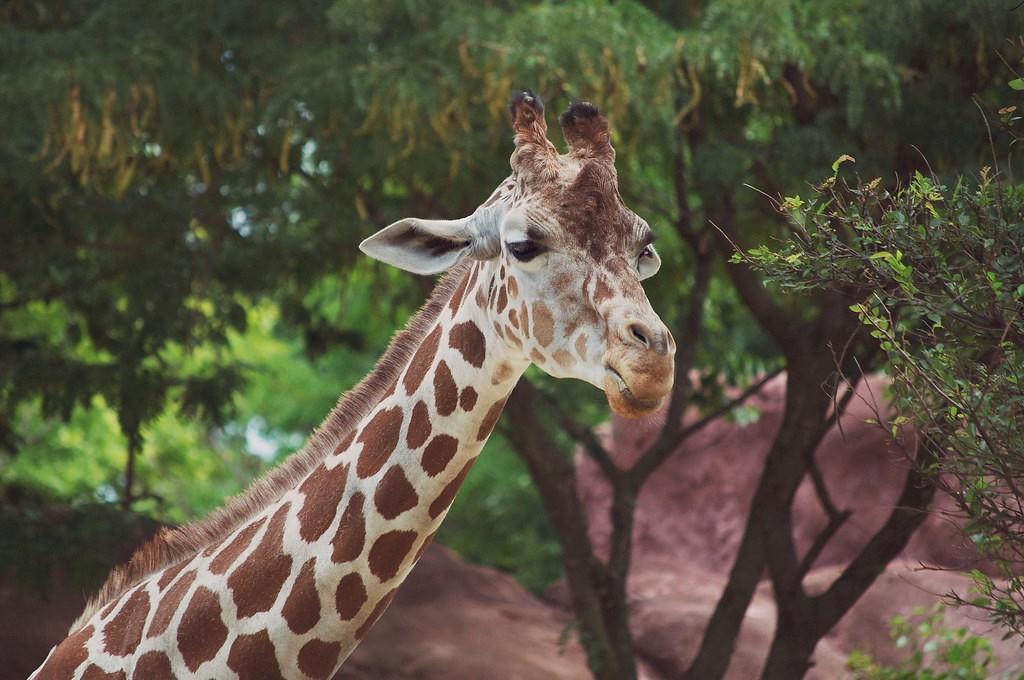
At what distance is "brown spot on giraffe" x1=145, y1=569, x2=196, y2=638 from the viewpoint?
3.90 metres

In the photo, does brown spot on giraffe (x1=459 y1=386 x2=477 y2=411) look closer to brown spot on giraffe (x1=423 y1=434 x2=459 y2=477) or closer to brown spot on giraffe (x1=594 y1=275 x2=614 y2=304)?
brown spot on giraffe (x1=423 y1=434 x2=459 y2=477)

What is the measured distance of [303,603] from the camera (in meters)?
3.73

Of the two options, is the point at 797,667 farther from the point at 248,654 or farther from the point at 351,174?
the point at 248,654

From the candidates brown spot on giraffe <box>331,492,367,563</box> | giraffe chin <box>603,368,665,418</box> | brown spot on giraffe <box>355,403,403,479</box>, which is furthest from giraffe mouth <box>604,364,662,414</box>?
brown spot on giraffe <box>331,492,367,563</box>

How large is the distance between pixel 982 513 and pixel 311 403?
12683mm

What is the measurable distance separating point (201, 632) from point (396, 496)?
0.73 m

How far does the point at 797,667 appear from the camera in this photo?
7.23 meters

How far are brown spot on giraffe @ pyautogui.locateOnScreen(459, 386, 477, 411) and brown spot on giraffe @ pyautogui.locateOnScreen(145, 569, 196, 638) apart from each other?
1.04 m

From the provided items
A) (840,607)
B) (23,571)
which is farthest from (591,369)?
(23,571)

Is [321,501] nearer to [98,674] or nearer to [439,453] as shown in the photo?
[439,453]

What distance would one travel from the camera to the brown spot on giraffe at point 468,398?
144 inches

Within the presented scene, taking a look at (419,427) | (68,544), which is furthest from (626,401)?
(68,544)

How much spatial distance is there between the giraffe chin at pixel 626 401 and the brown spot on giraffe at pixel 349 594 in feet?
3.29

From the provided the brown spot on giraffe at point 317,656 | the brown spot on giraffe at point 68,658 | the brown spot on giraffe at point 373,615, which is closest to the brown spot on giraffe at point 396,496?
the brown spot on giraffe at point 373,615
